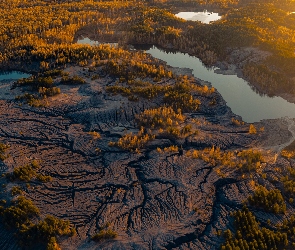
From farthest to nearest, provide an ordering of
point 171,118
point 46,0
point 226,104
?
point 46,0
point 226,104
point 171,118

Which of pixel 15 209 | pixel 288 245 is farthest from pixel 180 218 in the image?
pixel 15 209

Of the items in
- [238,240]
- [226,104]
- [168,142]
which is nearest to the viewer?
[238,240]

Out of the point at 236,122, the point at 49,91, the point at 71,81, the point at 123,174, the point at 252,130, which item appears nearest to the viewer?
the point at 123,174

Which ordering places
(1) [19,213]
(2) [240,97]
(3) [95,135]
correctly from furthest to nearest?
(2) [240,97]
(3) [95,135]
(1) [19,213]

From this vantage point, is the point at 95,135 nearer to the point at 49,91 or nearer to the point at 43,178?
the point at 43,178

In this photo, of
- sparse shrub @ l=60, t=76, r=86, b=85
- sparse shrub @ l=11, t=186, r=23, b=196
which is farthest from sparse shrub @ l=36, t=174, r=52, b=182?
sparse shrub @ l=60, t=76, r=86, b=85

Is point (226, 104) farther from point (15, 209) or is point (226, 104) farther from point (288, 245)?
Answer: point (15, 209)

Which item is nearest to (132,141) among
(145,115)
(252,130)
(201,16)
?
(145,115)
